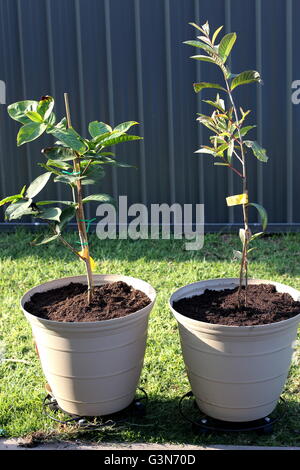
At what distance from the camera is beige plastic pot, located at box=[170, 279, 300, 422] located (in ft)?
7.84

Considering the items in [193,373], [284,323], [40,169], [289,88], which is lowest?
[193,373]

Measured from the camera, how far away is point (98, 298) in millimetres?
2748

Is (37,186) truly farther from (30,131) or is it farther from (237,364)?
(237,364)

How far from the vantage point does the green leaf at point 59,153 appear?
247 centimetres

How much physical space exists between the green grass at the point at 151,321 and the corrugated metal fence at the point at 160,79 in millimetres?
472

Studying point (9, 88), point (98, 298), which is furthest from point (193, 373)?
point (9, 88)

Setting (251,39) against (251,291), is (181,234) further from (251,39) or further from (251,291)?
(251,291)

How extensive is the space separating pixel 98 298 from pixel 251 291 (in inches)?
26.6

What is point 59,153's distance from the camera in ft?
8.19

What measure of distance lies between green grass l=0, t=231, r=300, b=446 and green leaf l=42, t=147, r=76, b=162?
3.62 feet

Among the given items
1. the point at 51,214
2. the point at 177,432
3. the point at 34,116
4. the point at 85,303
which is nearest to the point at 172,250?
the point at 85,303

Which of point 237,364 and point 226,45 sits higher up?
point 226,45

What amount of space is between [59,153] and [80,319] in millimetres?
666

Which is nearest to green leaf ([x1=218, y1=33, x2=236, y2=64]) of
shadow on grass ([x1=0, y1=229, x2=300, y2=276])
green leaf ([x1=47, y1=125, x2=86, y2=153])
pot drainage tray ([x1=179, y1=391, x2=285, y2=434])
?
green leaf ([x1=47, y1=125, x2=86, y2=153])
